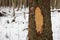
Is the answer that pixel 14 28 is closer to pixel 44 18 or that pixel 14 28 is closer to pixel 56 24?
pixel 56 24

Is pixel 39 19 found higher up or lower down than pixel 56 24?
higher up

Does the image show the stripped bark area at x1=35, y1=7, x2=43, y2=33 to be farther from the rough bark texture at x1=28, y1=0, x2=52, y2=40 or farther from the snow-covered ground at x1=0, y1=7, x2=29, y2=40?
the snow-covered ground at x1=0, y1=7, x2=29, y2=40

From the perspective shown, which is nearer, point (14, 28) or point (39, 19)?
point (39, 19)

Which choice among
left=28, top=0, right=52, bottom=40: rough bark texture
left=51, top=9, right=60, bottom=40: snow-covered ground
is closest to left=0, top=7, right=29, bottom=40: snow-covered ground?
left=51, top=9, right=60, bottom=40: snow-covered ground

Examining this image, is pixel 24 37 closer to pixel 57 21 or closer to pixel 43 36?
pixel 57 21

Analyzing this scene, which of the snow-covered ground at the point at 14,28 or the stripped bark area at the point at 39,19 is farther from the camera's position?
the snow-covered ground at the point at 14,28

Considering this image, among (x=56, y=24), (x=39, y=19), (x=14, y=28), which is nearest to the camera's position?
(x=39, y=19)

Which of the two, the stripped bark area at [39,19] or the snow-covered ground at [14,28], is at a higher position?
the stripped bark area at [39,19]

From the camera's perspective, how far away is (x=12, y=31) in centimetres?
590

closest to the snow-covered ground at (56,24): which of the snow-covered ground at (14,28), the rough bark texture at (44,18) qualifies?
the snow-covered ground at (14,28)

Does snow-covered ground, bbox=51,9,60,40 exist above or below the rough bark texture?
below

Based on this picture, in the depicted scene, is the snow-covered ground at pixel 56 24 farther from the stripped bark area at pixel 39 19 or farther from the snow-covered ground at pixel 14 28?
the stripped bark area at pixel 39 19

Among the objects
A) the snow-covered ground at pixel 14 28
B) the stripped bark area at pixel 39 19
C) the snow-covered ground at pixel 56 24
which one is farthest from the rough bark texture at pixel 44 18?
the snow-covered ground at pixel 56 24

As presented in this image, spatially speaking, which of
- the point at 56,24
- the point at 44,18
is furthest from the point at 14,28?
the point at 44,18
